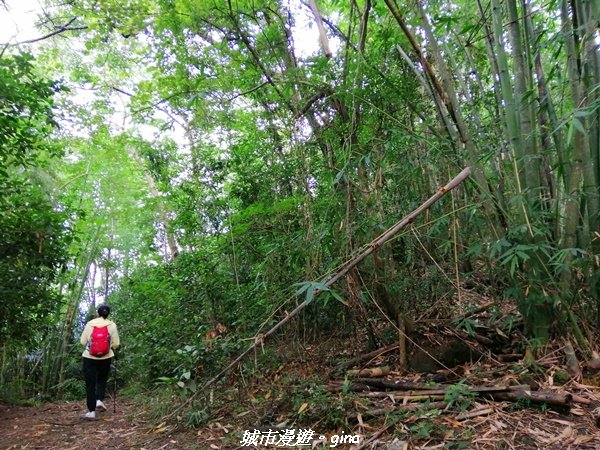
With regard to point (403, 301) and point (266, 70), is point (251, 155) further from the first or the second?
point (403, 301)

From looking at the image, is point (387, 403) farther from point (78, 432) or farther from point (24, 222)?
point (24, 222)

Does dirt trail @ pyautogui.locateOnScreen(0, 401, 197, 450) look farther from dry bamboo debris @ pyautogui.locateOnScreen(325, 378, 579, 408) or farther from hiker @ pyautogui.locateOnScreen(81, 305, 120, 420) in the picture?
dry bamboo debris @ pyautogui.locateOnScreen(325, 378, 579, 408)

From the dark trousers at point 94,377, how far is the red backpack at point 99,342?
13cm

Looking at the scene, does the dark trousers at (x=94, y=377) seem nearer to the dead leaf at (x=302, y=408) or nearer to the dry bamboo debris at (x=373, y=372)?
the dead leaf at (x=302, y=408)

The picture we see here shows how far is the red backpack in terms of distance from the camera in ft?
15.5

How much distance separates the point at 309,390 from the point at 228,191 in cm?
361

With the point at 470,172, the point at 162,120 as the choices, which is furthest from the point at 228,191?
the point at 470,172

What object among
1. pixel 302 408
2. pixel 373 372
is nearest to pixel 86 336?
pixel 302 408

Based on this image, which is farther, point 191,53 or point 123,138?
point 123,138

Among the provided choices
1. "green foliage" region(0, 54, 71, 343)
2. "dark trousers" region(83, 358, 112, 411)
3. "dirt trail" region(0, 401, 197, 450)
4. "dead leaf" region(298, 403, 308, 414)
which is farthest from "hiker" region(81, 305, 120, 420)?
"dead leaf" region(298, 403, 308, 414)

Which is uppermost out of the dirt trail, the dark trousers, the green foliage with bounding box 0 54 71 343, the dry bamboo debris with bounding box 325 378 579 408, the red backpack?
the green foliage with bounding box 0 54 71 343

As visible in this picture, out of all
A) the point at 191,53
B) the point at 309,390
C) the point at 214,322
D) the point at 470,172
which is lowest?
the point at 309,390

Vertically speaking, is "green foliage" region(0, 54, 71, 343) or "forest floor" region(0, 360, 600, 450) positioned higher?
"green foliage" region(0, 54, 71, 343)

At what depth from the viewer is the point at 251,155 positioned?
595 cm
